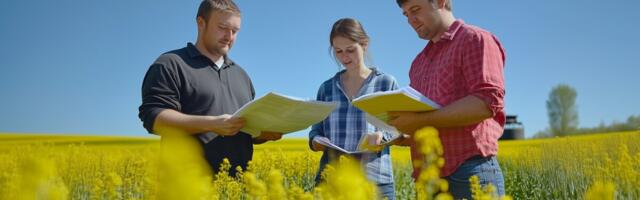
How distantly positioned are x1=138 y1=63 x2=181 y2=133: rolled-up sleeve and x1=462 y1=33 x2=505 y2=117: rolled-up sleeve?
5.26 ft

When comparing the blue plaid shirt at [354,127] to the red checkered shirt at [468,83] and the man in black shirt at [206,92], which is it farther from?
the red checkered shirt at [468,83]

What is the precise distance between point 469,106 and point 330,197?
43.4 inches

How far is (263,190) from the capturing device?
1.56 meters

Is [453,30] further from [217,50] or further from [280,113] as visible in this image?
[217,50]

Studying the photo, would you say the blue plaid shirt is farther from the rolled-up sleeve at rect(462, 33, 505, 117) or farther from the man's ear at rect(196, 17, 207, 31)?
the rolled-up sleeve at rect(462, 33, 505, 117)

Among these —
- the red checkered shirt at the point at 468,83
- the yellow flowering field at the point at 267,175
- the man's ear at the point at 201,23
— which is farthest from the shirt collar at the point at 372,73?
the red checkered shirt at the point at 468,83

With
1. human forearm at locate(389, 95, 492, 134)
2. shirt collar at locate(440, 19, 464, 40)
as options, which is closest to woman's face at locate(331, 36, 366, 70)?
shirt collar at locate(440, 19, 464, 40)

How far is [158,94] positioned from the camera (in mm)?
3105

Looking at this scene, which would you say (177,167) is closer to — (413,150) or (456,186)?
(456,186)

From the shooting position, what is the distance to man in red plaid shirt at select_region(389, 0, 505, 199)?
239 centimetres

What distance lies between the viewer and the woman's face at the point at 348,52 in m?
3.65

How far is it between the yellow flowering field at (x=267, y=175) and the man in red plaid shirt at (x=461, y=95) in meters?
0.13

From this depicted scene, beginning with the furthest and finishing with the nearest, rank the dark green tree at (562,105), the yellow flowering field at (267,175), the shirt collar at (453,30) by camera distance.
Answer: the dark green tree at (562,105)
the shirt collar at (453,30)
the yellow flowering field at (267,175)

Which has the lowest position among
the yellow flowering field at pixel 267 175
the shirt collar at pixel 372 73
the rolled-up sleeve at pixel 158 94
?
the yellow flowering field at pixel 267 175
